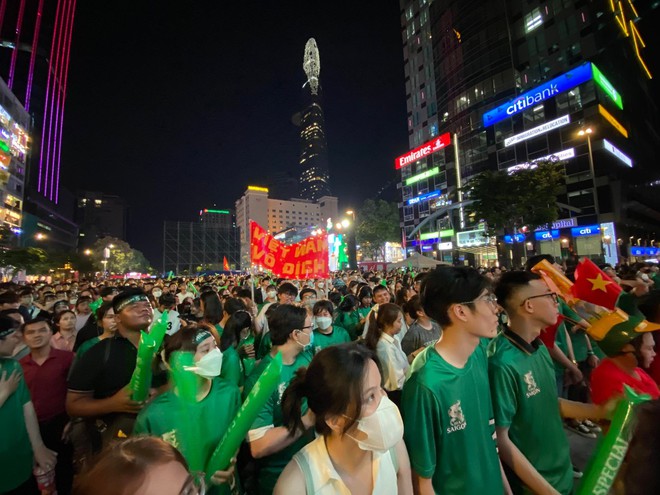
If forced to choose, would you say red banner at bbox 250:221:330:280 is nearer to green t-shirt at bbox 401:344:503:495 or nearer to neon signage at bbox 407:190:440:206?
green t-shirt at bbox 401:344:503:495

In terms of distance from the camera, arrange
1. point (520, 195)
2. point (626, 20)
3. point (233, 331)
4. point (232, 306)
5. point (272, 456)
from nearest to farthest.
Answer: point (272, 456) < point (233, 331) < point (232, 306) < point (520, 195) < point (626, 20)

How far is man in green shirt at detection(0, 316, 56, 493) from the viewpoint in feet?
8.27

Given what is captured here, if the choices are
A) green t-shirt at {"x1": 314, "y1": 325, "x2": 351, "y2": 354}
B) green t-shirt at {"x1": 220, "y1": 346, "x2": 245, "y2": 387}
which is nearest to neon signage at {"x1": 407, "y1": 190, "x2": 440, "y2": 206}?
green t-shirt at {"x1": 314, "y1": 325, "x2": 351, "y2": 354}

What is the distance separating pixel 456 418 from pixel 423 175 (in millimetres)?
53955

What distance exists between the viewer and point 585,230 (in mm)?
31188

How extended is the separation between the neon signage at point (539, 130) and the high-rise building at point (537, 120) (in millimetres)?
108

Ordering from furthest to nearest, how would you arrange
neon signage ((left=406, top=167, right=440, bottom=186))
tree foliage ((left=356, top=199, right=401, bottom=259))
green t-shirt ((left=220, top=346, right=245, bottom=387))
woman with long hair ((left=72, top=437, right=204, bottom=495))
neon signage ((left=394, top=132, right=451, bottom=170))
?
tree foliage ((left=356, top=199, right=401, bottom=259))
neon signage ((left=406, top=167, right=440, bottom=186))
neon signage ((left=394, top=132, right=451, bottom=170))
green t-shirt ((left=220, top=346, right=245, bottom=387))
woman with long hair ((left=72, top=437, right=204, bottom=495))

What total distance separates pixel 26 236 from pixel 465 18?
2922 inches

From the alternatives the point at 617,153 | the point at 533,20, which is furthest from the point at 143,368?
the point at 533,20

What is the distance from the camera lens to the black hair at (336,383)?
1.54m

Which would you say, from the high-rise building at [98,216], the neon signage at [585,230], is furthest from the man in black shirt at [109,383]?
the high-rise building at [98,216]

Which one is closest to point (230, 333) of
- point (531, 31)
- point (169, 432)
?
point (169, 432)

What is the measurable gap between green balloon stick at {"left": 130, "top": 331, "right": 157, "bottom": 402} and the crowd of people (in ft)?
0.38

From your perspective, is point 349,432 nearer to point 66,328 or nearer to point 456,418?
point 456,418
